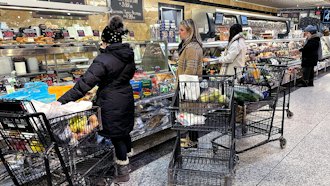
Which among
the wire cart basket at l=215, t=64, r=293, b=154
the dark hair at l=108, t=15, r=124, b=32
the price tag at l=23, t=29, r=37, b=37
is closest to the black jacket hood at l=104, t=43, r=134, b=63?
the dark hair at l=108, t=15, r=124, b=32

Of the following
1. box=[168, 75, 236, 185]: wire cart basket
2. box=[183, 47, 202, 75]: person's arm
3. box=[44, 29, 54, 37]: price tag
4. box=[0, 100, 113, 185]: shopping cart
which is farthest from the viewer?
box=[183, 47, 202, 75]: person's arm

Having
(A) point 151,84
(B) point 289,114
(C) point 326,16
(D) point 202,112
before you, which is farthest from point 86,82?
(C) point 326,16

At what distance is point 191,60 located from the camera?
129 inches

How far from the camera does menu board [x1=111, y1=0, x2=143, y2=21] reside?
4.68 metres

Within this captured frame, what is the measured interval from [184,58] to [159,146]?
4.37ft

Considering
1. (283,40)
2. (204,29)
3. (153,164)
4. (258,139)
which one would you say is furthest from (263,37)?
(153,164)

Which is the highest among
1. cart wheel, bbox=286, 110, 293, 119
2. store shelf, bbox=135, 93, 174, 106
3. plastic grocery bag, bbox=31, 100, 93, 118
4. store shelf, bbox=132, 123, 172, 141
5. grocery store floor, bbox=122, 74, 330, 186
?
plastic grocery bag, bbox=31, 100, 93, 118

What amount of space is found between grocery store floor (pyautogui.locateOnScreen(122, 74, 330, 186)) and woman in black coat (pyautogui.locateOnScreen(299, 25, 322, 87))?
3.59 m

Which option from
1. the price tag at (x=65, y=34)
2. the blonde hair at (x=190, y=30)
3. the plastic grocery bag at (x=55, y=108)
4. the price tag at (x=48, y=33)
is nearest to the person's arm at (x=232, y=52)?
the blonde hair at (x=190, y=30)

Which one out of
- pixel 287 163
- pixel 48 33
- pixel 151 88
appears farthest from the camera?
pixel 151 88

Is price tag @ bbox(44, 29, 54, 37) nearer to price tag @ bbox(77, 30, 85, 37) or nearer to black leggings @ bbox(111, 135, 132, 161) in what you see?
price tag @ bbox(77, 30, 85, 37)

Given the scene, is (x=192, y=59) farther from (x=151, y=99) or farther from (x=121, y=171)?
(x=121, y=171)

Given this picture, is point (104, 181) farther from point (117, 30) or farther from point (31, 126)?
point (117, 30)

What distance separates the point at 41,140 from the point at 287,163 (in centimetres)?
282
